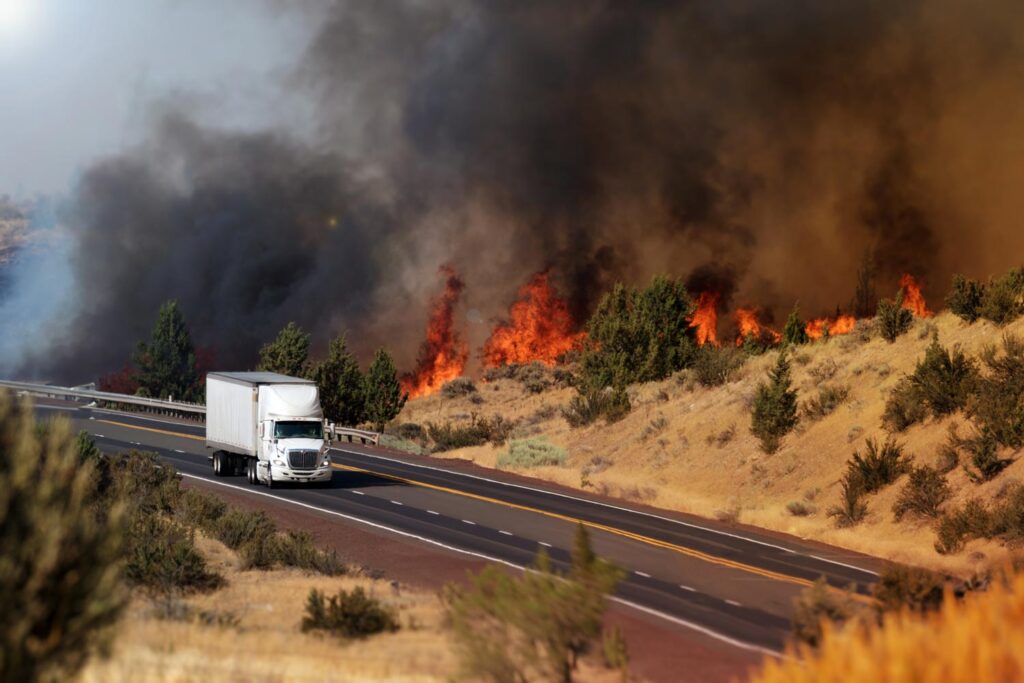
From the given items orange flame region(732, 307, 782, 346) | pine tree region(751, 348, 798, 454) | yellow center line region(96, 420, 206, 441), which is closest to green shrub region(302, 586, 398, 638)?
pine tree region(751, 348, 798, 454)

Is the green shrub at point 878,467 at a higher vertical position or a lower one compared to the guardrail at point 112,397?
lower

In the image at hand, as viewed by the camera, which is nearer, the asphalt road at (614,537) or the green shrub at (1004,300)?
the asphalt road at (614,537)

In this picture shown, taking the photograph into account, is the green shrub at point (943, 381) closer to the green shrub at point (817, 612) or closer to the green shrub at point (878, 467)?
the green shrub at point (878, 467)

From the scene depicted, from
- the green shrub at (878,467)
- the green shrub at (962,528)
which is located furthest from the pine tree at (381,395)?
the green shrub at (962,528)

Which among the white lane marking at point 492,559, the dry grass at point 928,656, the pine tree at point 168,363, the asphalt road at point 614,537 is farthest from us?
the pine tree at point 168,363

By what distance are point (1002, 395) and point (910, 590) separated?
16.2m

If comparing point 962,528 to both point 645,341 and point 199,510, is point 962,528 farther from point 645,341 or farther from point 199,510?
point 645,341

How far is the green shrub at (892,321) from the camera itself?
146 ft

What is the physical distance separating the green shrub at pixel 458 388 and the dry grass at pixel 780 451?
25476 mm

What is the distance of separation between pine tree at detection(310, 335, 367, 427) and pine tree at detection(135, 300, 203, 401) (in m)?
14.4

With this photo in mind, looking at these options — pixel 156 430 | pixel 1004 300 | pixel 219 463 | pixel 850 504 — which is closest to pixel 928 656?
pixel 850 504

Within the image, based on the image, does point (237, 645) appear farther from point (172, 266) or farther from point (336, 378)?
point (172, 266)

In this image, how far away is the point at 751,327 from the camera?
82.8 m

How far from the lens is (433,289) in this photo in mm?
97688
